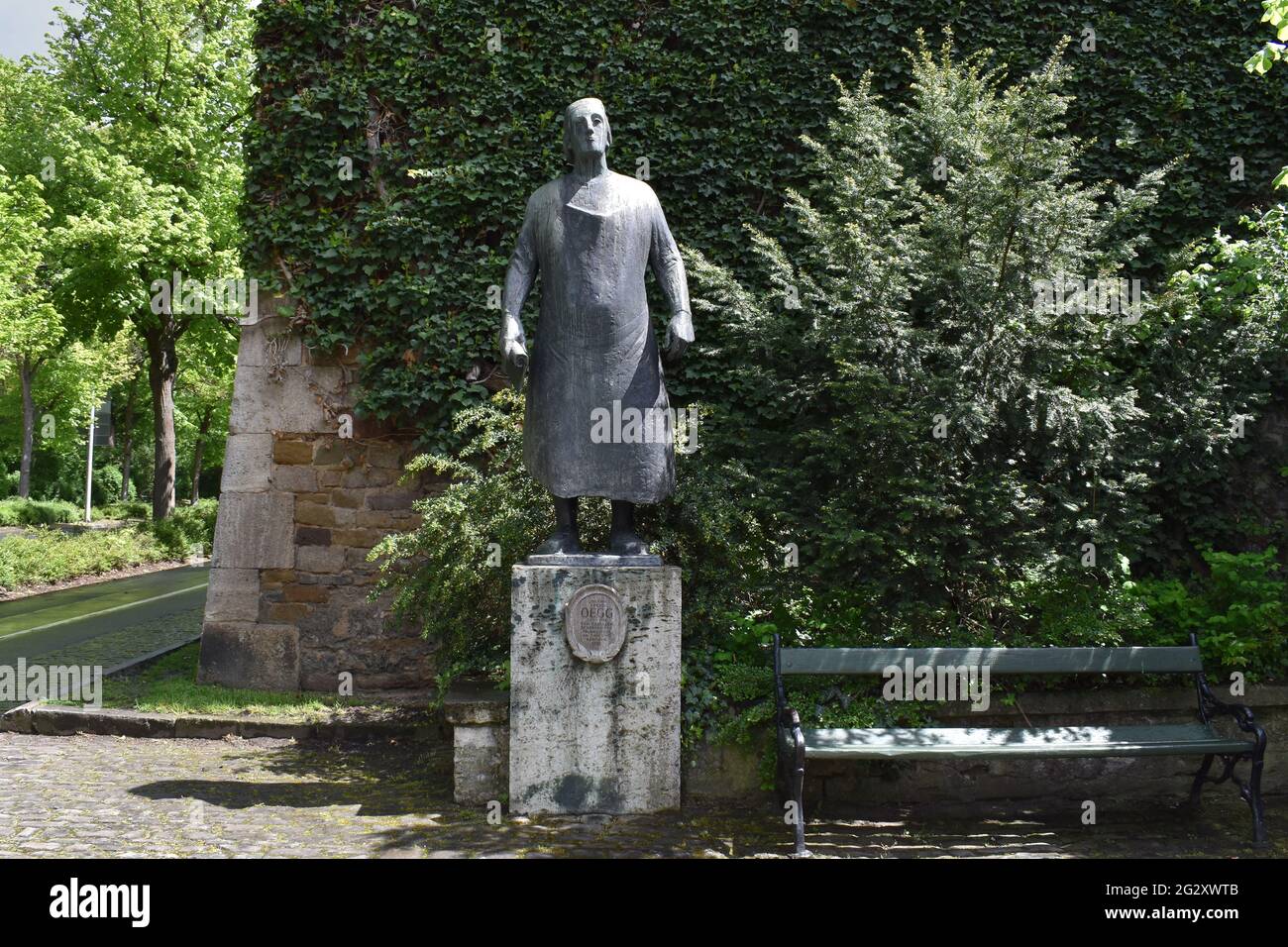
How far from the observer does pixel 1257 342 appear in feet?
21.1

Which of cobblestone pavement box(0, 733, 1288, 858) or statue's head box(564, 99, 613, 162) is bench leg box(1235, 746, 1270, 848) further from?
statue's head box(564, 99, 613, 162)

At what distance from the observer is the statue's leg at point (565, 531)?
15.6 feet

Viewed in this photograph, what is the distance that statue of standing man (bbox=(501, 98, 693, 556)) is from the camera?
464cm

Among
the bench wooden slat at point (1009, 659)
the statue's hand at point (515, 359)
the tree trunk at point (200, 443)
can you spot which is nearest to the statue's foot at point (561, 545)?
the statue's hand at point (515, 359)

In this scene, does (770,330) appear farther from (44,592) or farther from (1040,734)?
(44,592)

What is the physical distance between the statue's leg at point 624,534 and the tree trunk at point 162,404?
46.5 feet

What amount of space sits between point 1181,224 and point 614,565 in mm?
5917

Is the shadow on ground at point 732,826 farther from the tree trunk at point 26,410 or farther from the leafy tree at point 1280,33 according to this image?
the tree trunk at point 26,410

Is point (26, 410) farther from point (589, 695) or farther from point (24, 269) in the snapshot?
point (589, 695)

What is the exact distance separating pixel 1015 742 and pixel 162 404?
53.5ft

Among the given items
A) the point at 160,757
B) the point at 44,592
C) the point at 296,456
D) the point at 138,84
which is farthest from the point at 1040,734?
the point at 138,84

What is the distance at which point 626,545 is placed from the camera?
4766 mm

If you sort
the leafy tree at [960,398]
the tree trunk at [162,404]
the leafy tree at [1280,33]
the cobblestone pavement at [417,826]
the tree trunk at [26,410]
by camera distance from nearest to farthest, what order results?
the cobblestone pavement at [417,826] → the leafy tree at [1280,33] → the leafy tree at [960,398] → the tree trunk at [162,404] → the tree trunk at [26,410]

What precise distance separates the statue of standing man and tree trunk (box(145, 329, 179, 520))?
13874 mm
